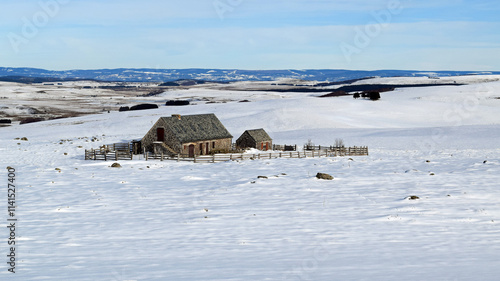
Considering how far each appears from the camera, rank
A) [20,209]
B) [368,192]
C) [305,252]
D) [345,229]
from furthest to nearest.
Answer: [368,192]
[20,209]
[345,229]
[305,252]

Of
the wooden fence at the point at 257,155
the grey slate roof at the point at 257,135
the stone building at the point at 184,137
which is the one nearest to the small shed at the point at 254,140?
the grey slate roof at the point at 257,135

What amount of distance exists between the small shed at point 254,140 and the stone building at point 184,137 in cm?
386

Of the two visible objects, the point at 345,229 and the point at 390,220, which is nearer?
the point at 345,229

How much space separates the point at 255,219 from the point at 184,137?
2830cm

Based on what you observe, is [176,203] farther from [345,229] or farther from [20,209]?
[345,229]

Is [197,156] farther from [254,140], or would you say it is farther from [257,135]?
[257,135]

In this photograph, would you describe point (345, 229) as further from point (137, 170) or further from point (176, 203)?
point (137, 170)

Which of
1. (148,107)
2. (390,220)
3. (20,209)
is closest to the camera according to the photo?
(390,220)

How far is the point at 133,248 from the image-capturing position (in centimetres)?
1694

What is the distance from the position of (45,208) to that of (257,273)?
14304 millimetres

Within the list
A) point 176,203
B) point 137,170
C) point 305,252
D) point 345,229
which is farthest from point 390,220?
point 137,170

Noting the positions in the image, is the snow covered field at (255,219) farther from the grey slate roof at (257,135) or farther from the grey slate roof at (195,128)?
the grey slate roof at (257,135)

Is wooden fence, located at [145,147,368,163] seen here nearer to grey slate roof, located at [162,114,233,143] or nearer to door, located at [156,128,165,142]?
door, located at [156,128,165,142]

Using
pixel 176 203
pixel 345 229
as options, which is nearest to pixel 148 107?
pixel 176 203
